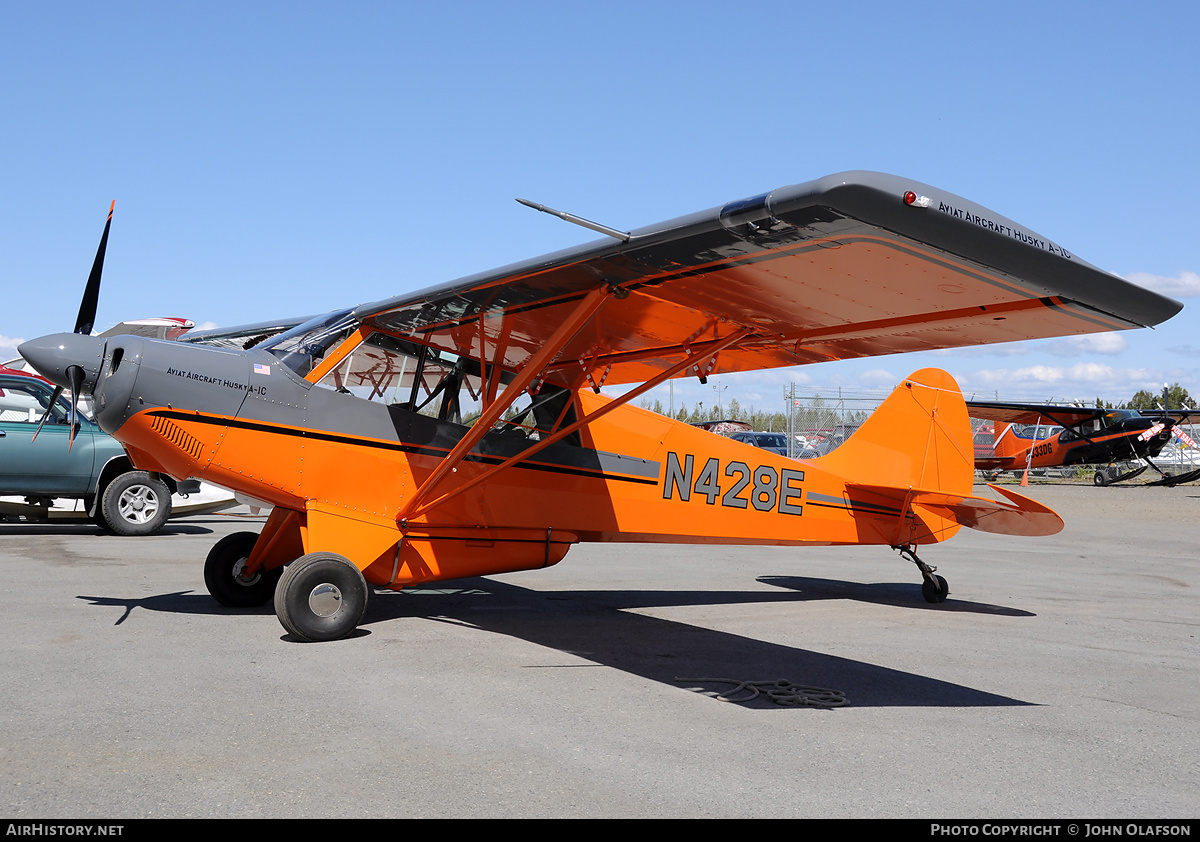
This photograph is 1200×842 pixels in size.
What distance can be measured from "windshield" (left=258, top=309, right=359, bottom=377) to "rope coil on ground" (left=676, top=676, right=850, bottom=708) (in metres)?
3.81

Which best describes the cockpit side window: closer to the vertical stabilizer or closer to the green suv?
the vertical stabilizer

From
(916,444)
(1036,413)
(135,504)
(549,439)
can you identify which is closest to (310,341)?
(549,439)

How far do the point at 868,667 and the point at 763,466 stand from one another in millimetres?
2880

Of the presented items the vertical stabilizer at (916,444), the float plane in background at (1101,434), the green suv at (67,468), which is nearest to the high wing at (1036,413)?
the float plane in background at (1101,434)

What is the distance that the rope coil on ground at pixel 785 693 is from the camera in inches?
196

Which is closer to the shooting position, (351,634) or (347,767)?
(347,767)

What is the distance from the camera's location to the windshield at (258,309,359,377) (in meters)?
6.91

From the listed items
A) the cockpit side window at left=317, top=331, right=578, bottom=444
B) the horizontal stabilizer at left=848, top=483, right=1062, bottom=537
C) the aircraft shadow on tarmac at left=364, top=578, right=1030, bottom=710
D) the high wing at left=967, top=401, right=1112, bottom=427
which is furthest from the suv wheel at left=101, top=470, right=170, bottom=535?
the high wing at left=967, top=401, right=1112, bottom=427

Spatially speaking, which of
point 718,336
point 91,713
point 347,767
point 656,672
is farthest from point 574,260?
point 91,713

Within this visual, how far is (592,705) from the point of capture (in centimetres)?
483

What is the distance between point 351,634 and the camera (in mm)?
6434

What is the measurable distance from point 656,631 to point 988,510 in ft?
12.5
